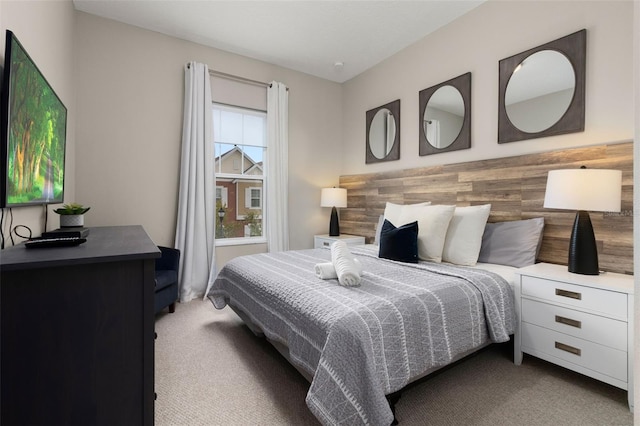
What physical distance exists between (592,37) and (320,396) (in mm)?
2986

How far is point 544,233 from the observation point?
238 cm

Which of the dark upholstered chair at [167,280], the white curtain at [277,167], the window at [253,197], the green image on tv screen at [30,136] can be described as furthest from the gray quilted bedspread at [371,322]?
the window at [253,197]

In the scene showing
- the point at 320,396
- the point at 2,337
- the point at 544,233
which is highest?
the point at 544,233

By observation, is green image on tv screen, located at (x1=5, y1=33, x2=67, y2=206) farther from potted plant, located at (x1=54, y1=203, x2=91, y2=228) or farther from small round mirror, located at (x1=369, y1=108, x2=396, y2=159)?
small round mirror, located at (x1=369, y1=108, x2=396, y2=159)

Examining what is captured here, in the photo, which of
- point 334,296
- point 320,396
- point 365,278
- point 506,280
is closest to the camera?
point 320,396

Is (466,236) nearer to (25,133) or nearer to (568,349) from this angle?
(568,349)

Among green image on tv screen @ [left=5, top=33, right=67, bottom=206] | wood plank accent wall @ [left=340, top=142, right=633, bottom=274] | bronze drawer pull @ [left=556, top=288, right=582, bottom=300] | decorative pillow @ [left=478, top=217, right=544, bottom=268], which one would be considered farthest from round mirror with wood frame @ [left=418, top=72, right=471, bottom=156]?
green image on tv screen @ [left=5, top=33, right=67, bottom=206]

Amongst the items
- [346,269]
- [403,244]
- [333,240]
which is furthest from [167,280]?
[403,244]

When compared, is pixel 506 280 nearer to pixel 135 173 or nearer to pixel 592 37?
pixel 592 37

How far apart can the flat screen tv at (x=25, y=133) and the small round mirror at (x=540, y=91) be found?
10.6ft

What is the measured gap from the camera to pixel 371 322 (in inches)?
54.0

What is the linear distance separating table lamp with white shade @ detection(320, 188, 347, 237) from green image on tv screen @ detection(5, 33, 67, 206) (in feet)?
9.49

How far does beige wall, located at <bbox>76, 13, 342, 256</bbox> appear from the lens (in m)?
2.94

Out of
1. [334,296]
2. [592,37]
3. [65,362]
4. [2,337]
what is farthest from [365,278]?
[592,37]
